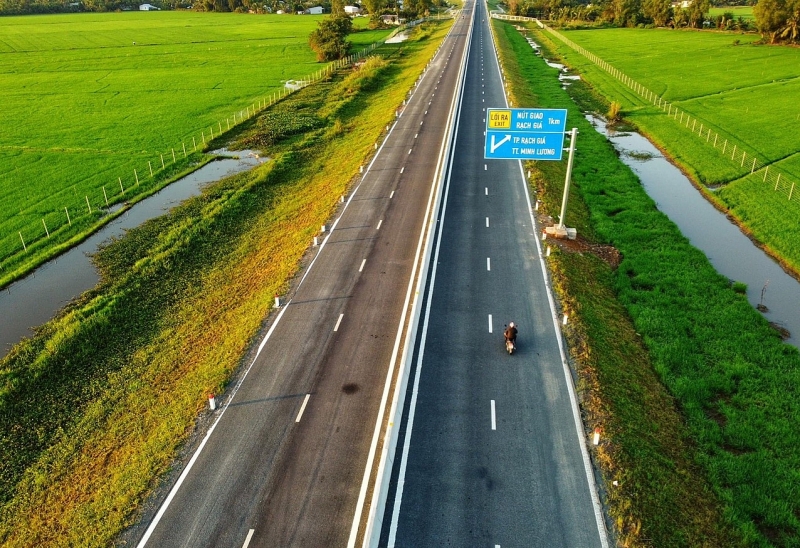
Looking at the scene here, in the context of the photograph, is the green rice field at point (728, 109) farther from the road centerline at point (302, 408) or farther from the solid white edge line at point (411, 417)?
the road centerline at point (302, 408)

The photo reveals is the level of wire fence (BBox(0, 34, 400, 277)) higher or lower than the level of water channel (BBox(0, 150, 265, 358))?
higher

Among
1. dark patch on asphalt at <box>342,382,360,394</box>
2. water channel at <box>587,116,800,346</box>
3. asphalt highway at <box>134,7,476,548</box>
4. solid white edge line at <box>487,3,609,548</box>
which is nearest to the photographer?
solid white edge line at <box>487,3,609,548</box>

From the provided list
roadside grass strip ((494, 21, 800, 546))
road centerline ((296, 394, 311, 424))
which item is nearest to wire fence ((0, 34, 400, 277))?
road centerline ((296, 394, 311, 424))

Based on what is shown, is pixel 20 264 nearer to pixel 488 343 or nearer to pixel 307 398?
pixel 307 398

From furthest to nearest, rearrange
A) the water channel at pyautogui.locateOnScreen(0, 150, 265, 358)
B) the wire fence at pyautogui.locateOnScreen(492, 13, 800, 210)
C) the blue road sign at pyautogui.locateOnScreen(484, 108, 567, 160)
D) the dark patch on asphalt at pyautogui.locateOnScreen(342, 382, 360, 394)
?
→ the wire fence at pyautogui.locateOnScreen(492, 13, 800, 210) → the blue road sign at pyautogui.locateOnScreen(484, 108, 567, 160) → the water channel at pyautogui.locateOnScreen(0, 150, 265, 358) → the dark patch on asphalt at pyautogui.locateOnScreen(342, 382, 360, 394)

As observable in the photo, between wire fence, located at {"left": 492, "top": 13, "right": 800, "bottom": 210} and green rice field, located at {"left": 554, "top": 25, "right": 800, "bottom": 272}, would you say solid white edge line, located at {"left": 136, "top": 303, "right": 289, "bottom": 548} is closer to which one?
green rice field, located at {"left": 554, "top": 25, "right": 800, "bottom": 272}
